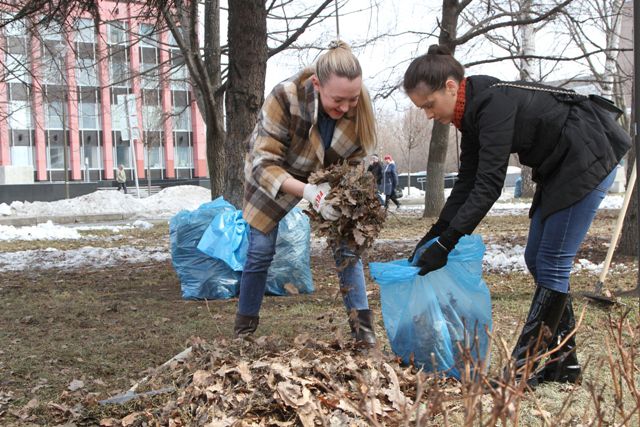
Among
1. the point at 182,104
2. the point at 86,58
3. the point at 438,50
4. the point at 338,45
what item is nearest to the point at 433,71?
the point at 438,50

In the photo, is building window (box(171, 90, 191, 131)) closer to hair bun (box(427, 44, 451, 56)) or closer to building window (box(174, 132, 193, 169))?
building window (box(174, 132, 193, 169))

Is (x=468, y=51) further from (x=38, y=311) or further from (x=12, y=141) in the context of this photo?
(x=12, y=141)

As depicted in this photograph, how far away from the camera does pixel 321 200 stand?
9.86 ft

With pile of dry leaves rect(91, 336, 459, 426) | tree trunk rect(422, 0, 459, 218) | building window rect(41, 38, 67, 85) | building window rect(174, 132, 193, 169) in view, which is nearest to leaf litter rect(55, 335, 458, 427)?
pile of dry leaves rect(91, 336, 459, 426)

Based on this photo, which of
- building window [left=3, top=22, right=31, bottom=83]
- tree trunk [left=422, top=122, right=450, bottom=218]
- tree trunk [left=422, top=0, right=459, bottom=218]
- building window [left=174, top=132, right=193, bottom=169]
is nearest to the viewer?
building window [left=3, top=22, right=31, bottom=83]

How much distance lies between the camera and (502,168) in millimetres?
2604

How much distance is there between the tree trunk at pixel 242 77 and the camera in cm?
655

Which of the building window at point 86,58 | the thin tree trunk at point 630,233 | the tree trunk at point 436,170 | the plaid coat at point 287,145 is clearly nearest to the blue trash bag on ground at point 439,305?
the plaid coat at point 287,145

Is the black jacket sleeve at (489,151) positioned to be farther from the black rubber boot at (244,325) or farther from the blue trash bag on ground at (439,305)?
the black rubber boot at (244,325)

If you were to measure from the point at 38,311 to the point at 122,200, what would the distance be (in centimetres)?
1731

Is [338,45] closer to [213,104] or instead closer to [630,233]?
[630,233]

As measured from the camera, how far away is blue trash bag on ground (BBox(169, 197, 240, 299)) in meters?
5.38

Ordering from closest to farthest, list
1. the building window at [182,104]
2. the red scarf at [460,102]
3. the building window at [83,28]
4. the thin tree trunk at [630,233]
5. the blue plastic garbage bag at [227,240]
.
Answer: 1. the red scarf at [460,102]
2. the blue plastic garbage bag at [227,240]
3. the thin tree trunk at [630,233]
4. the building window at [83,28]
5. the building window at [182,104]

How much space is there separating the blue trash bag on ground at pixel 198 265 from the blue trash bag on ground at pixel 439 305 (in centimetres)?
264
